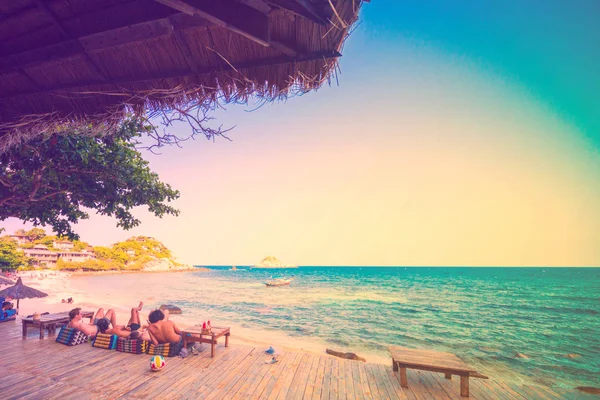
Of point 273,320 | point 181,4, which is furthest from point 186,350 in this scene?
point 273,320

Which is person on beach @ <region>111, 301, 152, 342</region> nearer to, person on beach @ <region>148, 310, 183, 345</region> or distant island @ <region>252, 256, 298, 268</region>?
person on beach @ <region>148, 310, 183, 345</region>

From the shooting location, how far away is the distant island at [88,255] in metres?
75.3

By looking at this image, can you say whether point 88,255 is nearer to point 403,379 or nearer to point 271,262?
point 271,262

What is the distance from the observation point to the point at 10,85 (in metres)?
2.40

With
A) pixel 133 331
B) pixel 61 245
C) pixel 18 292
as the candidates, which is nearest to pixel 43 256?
pixel 61 245

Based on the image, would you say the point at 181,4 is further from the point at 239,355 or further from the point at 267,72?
the point at 239,355

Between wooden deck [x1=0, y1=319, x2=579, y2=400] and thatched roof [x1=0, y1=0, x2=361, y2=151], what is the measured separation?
4.96 metres

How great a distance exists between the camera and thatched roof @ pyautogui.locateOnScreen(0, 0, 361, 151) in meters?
1.82

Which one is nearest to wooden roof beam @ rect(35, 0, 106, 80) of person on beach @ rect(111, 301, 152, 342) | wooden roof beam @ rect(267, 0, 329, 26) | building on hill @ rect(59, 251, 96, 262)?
wooden roof beam @ rect(267, 0, 329, 26)

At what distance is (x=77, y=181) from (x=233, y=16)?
32.3 ft

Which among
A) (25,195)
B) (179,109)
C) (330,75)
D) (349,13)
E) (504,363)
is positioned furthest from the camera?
(504,363)

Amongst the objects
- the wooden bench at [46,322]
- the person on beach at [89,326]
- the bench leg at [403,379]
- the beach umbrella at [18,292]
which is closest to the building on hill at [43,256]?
the beach umbrella at [18,292]

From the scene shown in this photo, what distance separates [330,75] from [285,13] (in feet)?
1.97

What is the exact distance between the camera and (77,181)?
8.86m
